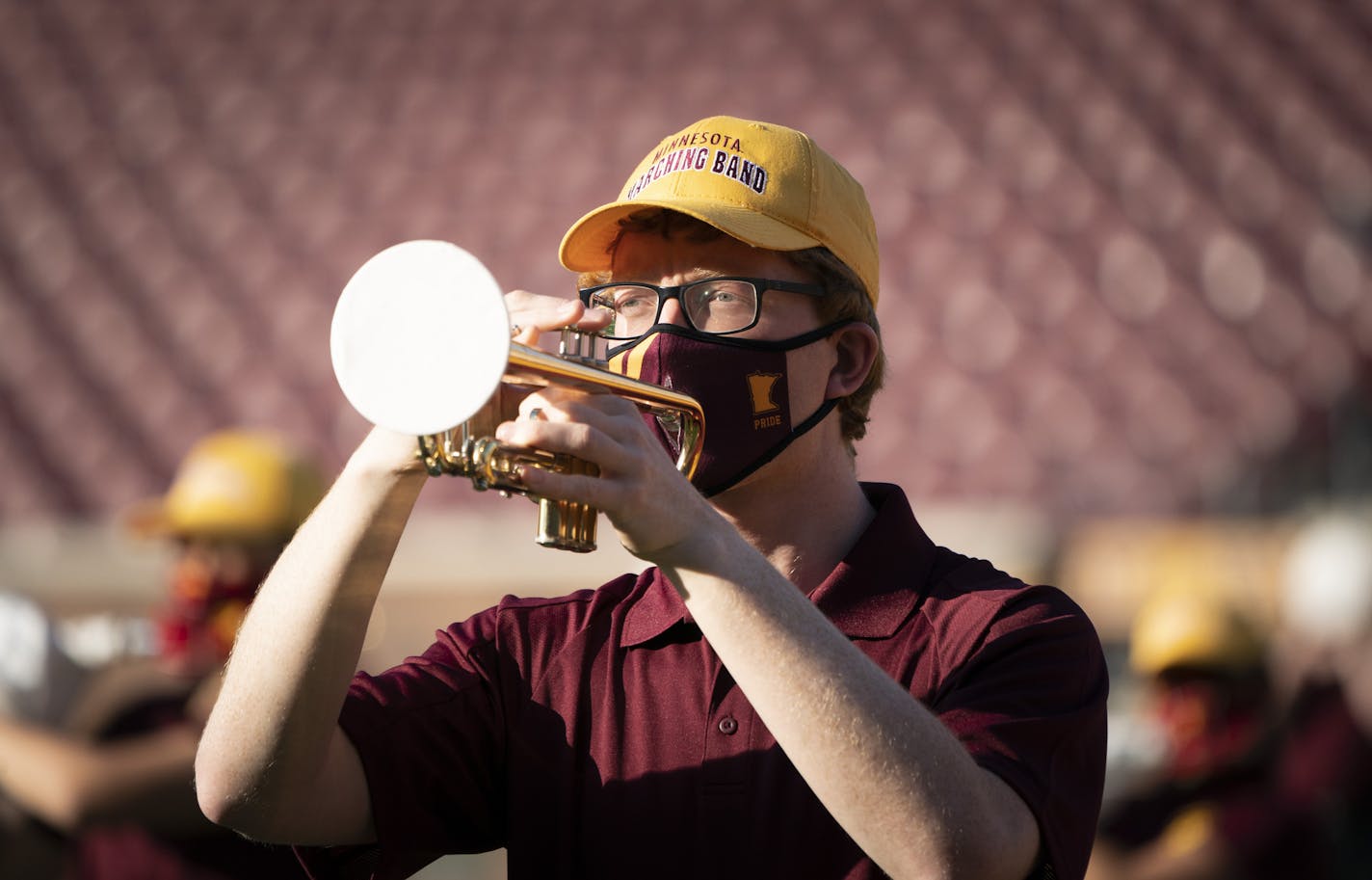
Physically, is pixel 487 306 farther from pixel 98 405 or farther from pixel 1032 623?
pixel 98 405

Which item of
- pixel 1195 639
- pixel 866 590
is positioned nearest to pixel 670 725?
pixel 866 590

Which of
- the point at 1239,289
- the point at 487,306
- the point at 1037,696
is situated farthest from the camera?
the point at 1239,289

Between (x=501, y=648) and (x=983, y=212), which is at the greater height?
(x=983, y=212)

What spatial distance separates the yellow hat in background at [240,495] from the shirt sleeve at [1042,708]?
3481mm

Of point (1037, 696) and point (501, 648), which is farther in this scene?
point (501, 648)

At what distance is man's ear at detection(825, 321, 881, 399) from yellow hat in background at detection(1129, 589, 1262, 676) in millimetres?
4456

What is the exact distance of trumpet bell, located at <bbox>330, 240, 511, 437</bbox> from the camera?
180 centimetres

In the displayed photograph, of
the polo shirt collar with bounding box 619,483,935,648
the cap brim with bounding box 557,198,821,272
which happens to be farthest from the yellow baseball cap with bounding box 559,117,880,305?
the polo shirt collar with bounding box 619,483,935,648

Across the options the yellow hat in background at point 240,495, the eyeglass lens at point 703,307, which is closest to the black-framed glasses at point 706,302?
the eyeglass lens at point 703,307

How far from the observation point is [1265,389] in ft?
32.3

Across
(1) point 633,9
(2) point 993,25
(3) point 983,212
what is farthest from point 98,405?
(2) point 993,25

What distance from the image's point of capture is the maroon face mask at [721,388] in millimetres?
2385

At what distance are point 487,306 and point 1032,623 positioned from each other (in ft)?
2.89

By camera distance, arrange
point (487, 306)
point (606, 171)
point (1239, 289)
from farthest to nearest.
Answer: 1. point (606, 171)
2. point (1239, 289)
3. point (487, 306)
